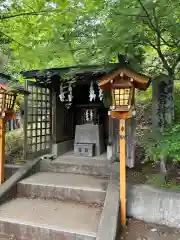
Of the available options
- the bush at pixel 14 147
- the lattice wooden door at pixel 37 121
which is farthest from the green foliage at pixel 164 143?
the bush at pixel 14 147

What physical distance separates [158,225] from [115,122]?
247 centimetres

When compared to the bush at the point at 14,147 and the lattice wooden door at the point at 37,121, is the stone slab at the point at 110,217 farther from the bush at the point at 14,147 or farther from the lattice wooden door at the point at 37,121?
the bush at the point at 14,147

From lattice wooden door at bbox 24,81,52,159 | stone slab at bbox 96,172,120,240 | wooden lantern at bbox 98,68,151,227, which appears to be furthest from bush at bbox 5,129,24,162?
wooden lantern at bbox 98,68,151,227

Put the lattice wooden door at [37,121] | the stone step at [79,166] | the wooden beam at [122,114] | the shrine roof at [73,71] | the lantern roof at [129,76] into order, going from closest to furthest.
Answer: the lantern roof at [129,76], the wooden beam at [122,114], the shrine roof at [73,71], the stone step at [79,166], the lattice wooden door at [37,121]

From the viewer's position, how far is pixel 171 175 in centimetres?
429

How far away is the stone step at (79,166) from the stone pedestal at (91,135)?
0.73m

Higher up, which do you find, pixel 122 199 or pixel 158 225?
pixel 122 199

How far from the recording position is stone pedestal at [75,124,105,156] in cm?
625

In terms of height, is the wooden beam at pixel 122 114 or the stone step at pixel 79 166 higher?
the wooden beam at pixel 122 114

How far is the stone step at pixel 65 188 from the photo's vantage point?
395 cm

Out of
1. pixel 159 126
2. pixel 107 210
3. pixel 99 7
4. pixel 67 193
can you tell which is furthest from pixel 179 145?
pixel 99 7

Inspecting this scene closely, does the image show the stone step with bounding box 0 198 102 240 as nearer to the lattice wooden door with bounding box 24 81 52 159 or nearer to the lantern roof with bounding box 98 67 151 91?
the lattice wooden door with bounding box 24 81 52 159

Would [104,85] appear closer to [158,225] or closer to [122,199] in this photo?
[122,199]

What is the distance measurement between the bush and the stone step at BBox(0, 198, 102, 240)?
2.04 meters
